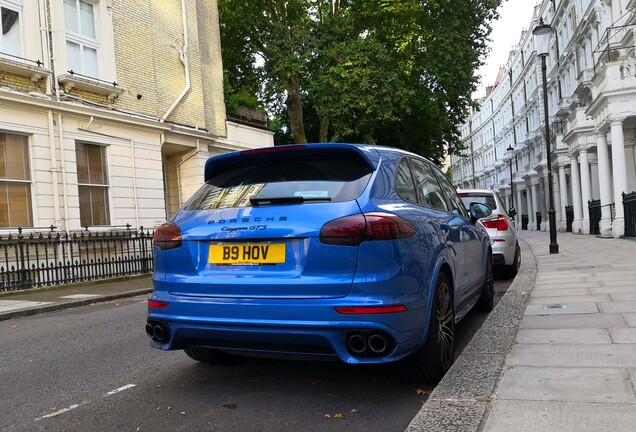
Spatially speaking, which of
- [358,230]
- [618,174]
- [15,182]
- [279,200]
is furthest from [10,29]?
[618,174]

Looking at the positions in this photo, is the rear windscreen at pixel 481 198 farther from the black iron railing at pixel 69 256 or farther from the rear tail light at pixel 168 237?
the black iron railing at pixel 69 256

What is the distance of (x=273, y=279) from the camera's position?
3430mm

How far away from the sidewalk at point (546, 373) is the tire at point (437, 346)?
0.40ft

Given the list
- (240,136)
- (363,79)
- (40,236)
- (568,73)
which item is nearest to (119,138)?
(40,236)

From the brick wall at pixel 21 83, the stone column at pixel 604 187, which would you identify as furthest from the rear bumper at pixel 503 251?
the stone column at pixel 604 187

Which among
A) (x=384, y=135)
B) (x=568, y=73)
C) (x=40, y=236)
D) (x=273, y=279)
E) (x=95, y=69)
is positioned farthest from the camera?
(x=568, y=73)

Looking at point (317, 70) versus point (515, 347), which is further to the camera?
point (317, 70)

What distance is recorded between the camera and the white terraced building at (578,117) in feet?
63.6

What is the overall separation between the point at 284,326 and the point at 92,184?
13.5 metres

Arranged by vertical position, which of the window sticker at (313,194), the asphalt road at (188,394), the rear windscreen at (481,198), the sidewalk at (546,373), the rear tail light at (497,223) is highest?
the window sticker at (313,194)

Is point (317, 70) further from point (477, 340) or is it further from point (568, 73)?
point (568, 73)

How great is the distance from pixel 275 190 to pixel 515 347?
2447 mm

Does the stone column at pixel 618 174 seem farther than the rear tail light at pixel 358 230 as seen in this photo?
Yes

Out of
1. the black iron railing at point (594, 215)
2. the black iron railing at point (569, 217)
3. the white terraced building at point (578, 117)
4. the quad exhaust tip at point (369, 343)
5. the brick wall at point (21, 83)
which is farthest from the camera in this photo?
the black iron railing at point (569, 217)
